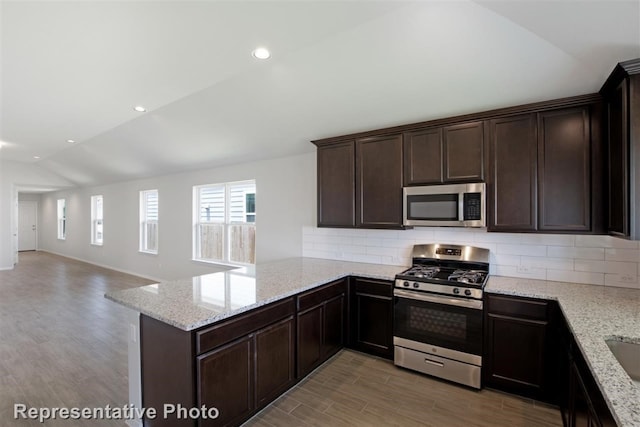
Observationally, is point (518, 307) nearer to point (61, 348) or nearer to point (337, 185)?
point (337, 185)

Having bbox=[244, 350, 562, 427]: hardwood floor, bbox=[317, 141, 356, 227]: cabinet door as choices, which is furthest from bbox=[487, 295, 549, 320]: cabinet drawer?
bbox=[317, 141, 356, 227]: cabinet door

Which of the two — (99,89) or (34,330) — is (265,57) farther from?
(34,330)

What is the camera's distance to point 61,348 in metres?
3.36

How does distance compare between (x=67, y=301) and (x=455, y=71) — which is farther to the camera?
(x=67, y=301)

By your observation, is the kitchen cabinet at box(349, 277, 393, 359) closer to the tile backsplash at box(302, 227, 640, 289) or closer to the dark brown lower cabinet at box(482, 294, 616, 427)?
the tile backsplash at box(302, 227, 640, 289)

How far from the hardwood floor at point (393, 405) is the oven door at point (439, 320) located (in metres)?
0.36

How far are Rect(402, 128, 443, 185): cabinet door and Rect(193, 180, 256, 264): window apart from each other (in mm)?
2925

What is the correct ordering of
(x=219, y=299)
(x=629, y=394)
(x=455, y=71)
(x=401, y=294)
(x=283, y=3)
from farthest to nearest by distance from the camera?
1. (x=401, y=294)
2. (x=455, y=71)
3. (x=219, y=299)
4. (x=283, y=3)
5. (x=629, y=394)

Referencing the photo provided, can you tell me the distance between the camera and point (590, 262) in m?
2.62

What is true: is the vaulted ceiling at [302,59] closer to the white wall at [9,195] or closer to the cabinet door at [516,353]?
the cabinet door at [516,353]

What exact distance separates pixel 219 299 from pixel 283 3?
2001 millimetres

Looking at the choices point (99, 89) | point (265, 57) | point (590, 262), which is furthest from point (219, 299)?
point (590, 262)

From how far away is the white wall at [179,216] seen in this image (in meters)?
4.52

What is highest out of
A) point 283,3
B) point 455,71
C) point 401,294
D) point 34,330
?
point 283,3
